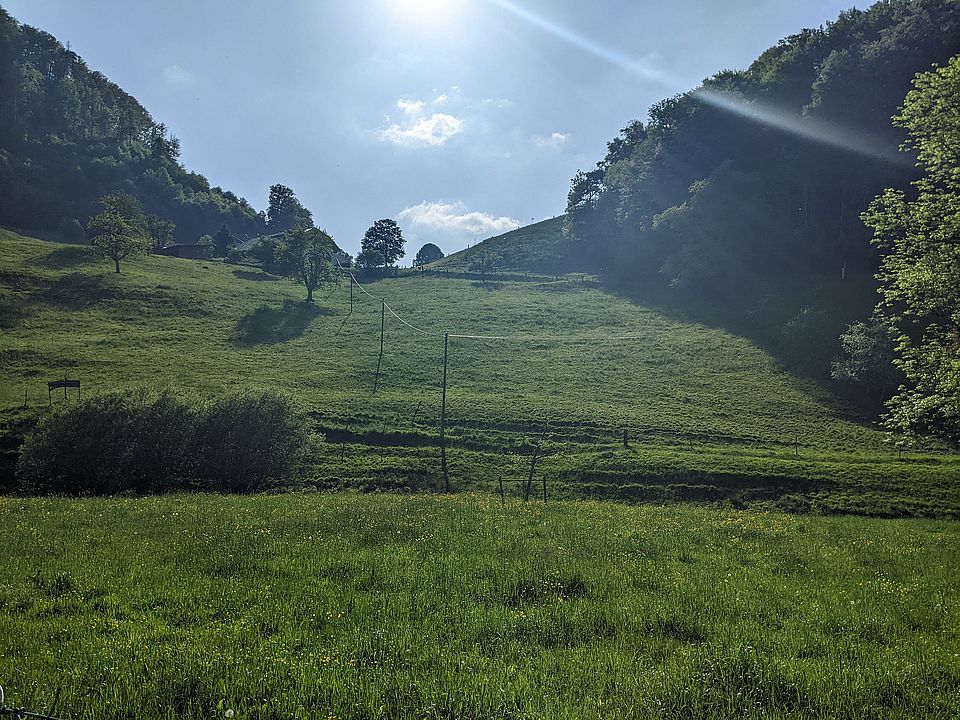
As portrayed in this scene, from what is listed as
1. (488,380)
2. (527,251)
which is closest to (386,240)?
(527,251)

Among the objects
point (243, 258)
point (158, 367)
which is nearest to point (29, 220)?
point (243, 258)

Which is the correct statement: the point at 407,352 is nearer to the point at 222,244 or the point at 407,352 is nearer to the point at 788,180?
the point at 788,180

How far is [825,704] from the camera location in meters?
7.31

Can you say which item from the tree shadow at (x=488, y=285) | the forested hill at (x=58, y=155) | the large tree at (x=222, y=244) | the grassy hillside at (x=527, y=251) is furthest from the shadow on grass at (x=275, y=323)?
the forested hill at (x=58, y=155)

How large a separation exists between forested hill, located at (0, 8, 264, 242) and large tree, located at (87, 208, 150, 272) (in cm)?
5632

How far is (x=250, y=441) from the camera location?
34250 millimetres

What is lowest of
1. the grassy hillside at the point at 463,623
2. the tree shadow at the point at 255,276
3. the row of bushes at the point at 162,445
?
the row of bushes at the point at 162,445

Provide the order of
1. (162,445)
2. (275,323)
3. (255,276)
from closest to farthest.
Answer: (162,445) → (275,323) → (255,276)

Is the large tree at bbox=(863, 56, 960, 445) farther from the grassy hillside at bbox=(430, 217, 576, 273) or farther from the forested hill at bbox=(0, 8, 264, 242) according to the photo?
the forested hill at bbox=(0, 8, 264, 242)

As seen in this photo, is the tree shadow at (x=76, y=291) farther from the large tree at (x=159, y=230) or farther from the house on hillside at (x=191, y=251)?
the large tree at (x=159, y=230)

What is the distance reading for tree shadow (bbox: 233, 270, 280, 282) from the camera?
347 feet

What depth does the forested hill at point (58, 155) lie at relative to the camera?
14350 centimetres

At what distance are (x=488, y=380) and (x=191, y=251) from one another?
370 ft

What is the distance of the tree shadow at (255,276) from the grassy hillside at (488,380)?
831 cm
